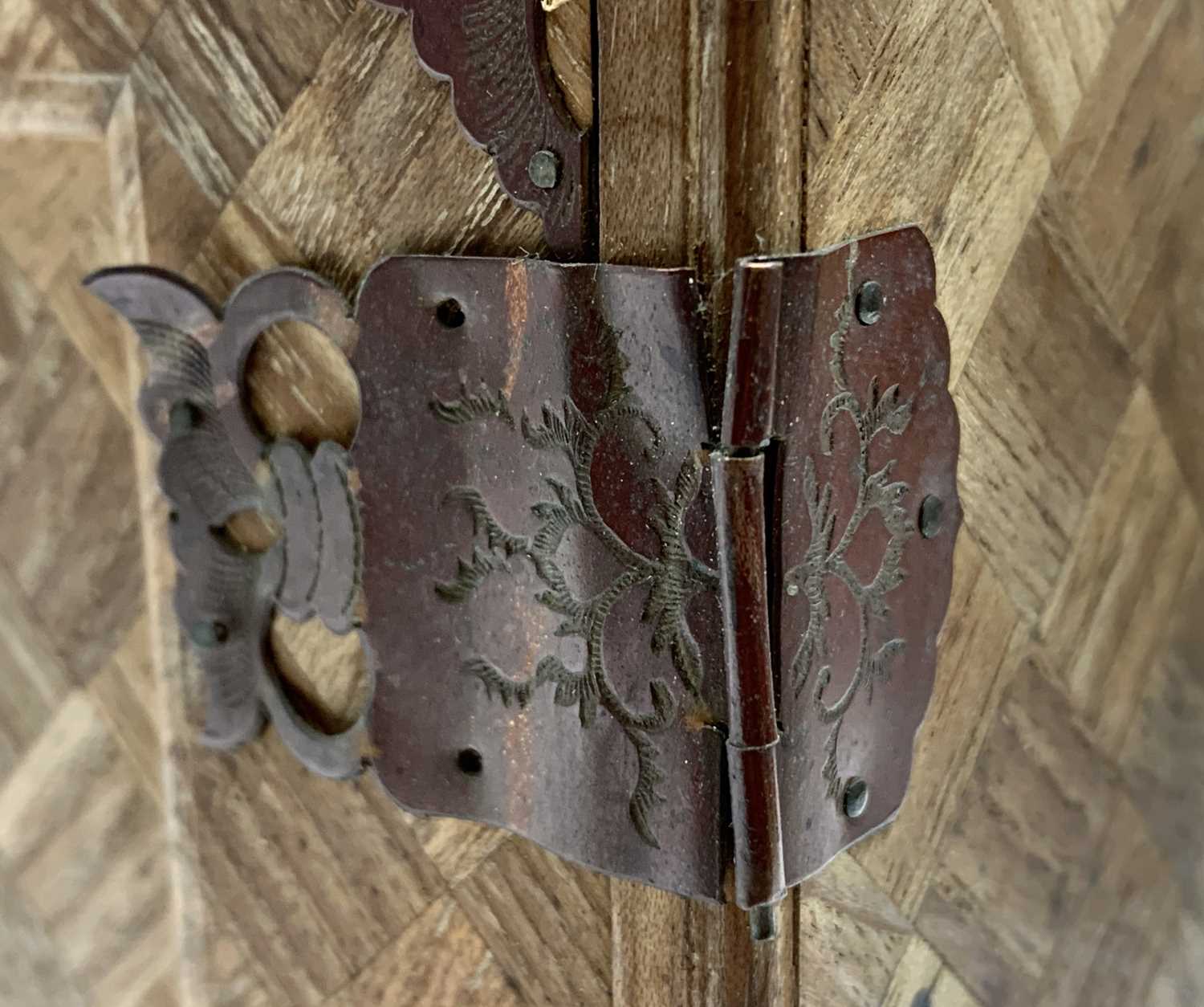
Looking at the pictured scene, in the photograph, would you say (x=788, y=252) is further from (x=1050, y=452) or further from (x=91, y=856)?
(x=91, y=856)

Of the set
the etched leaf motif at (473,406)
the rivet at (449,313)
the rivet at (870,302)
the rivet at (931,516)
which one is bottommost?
the rivet at (931,516)

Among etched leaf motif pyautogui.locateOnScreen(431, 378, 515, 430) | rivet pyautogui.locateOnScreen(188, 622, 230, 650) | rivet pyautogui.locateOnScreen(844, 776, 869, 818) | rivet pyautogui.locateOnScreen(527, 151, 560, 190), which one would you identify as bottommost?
rivet pyautogui.locateOnScreen(844, 776, 869, 818)

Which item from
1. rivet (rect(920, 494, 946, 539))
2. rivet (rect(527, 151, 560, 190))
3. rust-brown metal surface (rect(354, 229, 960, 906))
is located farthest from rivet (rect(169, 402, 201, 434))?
rivet (rect(920, 494, 946, 539))

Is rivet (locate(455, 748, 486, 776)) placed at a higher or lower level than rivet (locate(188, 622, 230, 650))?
lower

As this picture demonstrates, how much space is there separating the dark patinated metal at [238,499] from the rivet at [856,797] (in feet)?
0.68

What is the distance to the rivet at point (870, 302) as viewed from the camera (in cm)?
40

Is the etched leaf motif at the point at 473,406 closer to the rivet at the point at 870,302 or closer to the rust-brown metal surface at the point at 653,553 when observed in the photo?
the rust-brown metal surface at the point at 653,553

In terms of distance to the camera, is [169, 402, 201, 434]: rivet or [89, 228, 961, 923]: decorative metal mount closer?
[89, 228, 961, 923]: decorative metal mount

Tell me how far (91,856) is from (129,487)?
8.5 inches

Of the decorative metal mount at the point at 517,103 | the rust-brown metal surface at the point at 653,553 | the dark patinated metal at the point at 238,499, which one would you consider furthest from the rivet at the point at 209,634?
the decorative metal mount at the point at 517,103

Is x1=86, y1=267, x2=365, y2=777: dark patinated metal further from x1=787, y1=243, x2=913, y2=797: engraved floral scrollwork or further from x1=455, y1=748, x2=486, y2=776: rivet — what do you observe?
x1=787, y1=243, x2=913, y2=797: engraved floral scrollwork

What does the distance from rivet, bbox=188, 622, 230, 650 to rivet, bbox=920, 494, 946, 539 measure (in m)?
0.33

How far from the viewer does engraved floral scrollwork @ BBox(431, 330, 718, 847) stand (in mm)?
389

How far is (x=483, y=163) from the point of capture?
432 mm
